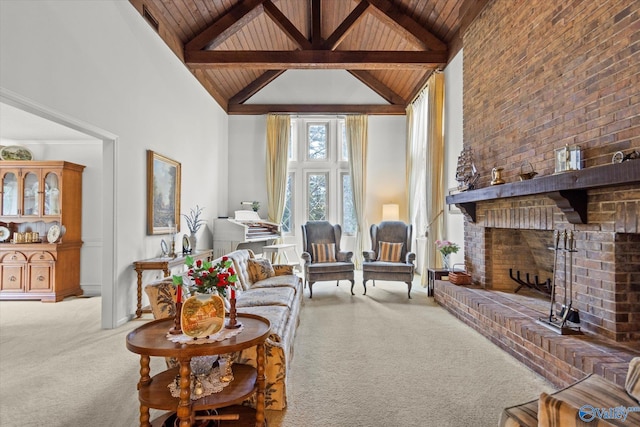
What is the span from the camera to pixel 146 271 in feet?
14.4

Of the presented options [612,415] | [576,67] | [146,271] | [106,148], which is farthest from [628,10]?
[146,271]

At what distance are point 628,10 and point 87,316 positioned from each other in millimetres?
5811

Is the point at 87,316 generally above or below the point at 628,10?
below

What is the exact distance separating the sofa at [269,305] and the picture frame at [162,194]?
1.33 meters

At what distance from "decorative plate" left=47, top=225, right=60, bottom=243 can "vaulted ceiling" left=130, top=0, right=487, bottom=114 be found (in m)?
3.14

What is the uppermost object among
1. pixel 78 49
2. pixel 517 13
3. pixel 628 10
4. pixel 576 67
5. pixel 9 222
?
pixel 517 13

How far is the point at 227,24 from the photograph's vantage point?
5.52m

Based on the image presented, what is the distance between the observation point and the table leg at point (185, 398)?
160cm

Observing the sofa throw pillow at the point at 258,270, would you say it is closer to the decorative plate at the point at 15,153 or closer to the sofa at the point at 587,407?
the sofa at the point at 587,407

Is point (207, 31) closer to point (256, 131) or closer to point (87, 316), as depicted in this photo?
point (256, 131)

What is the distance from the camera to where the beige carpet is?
209 cm

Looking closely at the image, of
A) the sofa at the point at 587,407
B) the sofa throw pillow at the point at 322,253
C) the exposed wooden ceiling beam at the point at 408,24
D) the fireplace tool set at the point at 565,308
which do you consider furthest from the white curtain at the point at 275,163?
the sofa at the point at 587,407

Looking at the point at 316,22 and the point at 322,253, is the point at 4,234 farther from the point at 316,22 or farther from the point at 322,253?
the point at 316,22

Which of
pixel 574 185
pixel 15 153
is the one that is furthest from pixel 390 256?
pixel 15 153
